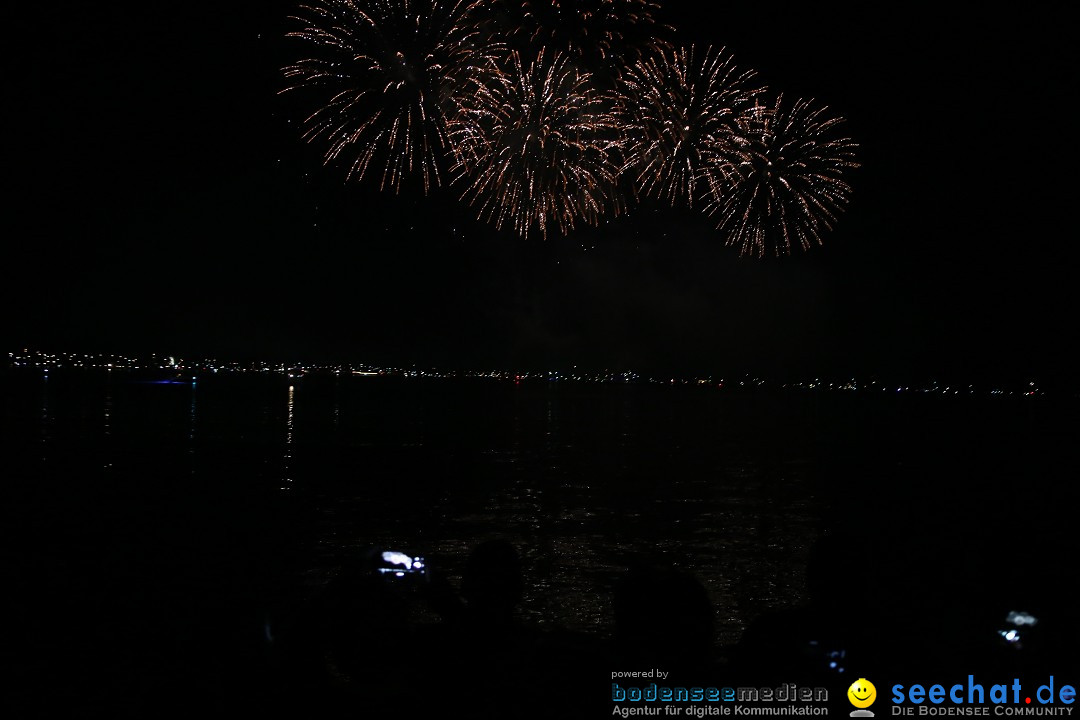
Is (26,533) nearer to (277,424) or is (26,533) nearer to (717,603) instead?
(717,603)

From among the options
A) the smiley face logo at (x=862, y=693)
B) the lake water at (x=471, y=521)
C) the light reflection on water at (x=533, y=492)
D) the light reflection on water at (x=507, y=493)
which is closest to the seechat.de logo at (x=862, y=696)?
the smiley face logo at (x=862, y=693)

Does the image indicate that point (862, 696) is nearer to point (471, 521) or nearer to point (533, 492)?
point (471, 521)

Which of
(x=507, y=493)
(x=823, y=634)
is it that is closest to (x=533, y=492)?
(x=507, y=493)

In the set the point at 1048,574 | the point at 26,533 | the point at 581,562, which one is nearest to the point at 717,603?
the point at 581,562

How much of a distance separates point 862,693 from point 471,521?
839 inches

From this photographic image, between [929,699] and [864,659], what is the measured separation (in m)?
0.51

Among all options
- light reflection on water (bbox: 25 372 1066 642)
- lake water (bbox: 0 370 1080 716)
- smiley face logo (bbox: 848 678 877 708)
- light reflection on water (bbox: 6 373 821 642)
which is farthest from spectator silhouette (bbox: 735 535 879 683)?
light reflection on water (bbox: 6 373 821 642)

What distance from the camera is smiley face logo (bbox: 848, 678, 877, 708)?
428cm

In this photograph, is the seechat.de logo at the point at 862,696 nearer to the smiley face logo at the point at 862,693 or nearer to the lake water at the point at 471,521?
the smiley face logo at the point at 862,693

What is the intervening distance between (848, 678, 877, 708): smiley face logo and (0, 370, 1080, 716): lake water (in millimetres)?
930

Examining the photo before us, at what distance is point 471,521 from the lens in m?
25.1

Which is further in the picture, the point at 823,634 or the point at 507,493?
the point at 507,493

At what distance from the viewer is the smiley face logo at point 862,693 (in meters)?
4.28

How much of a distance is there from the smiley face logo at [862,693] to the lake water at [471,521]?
36.6 inches
